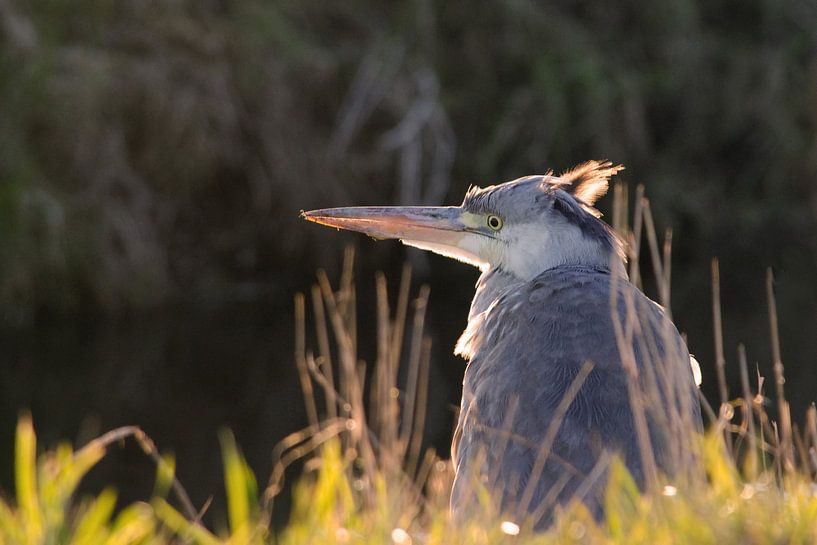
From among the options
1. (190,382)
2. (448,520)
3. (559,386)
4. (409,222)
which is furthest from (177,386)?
(448,520)

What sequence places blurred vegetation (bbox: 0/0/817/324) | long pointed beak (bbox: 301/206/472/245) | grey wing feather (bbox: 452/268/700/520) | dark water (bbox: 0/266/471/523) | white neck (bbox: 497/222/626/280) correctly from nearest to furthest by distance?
grey wing feather (bbox: 452/268/700/520) < white neck (bbox: 497/222/626/280) < long pointed beak (bbox: 301/206/472/245) < dark water (bbox: 0/266/471/523) < blurred vegetation (bbox: 0/0/817/324)

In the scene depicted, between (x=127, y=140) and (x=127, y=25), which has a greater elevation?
(x=127, y=25)

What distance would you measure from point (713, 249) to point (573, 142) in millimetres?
2244

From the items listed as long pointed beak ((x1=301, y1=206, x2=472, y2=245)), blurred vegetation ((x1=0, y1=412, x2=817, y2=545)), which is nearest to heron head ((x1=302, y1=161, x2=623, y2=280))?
long pointed beak ((x1=301, y1=206, x2=472, y2=245))

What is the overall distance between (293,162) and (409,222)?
25.2ft

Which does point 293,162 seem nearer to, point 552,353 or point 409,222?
point 409,222

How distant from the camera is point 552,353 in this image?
3.85 metres

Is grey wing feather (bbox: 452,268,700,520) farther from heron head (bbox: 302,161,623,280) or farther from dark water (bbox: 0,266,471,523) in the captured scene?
dark water (bbox: 0,266,471,523)

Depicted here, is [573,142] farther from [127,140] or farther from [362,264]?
[127,140]

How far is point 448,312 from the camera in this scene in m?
12.2

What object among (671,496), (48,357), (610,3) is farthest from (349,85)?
(671,496)

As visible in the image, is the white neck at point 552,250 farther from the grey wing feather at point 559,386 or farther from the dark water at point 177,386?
the dark water at point 177,386

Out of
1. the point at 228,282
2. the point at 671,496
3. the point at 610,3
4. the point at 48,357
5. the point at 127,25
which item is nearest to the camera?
the point at 671,496

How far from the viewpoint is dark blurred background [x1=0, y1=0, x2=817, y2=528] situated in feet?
34.8
